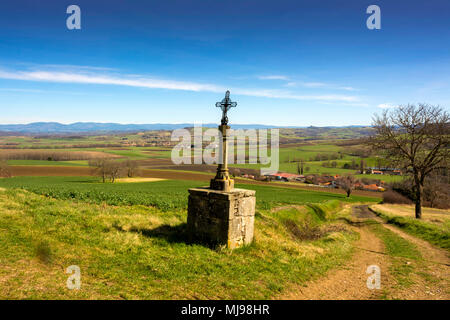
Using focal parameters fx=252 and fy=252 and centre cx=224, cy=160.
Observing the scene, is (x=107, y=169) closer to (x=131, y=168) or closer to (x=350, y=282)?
(x=131, y=168)

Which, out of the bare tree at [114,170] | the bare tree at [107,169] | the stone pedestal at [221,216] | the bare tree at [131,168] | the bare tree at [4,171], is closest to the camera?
the stone pedestal at [221,216]

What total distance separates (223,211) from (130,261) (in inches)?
135

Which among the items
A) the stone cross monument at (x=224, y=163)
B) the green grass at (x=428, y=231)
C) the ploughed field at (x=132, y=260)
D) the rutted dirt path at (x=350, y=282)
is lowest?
the green grass at (x=428, y=231)

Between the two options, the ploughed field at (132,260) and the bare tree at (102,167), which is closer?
the ploughed field at (132,260)

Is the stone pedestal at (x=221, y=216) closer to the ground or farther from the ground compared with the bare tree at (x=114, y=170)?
farther from the ground

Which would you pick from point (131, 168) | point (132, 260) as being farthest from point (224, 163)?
point (131, 168)

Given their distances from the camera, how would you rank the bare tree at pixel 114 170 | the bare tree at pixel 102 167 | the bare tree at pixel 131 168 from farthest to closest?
the bare tree at pixel 131 168 → the bare tree at pixel 114 170 → the bare tree at pixel 102 167

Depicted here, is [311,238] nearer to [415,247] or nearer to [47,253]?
[415,247]

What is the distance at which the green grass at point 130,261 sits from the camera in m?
5.94

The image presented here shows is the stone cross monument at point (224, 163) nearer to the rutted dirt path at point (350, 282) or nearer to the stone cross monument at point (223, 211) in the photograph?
the stone cross monument at point (223, 211)

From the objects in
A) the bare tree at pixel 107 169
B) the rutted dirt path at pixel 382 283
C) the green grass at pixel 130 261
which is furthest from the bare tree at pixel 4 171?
the rutted dirt path at pixel 382 283
